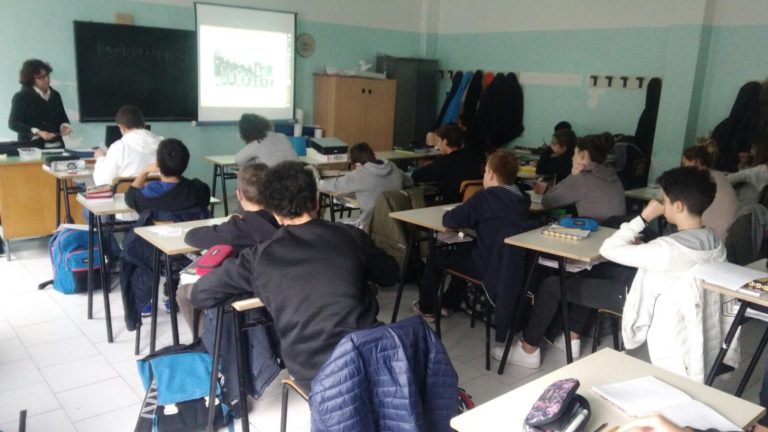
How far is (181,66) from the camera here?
644cm

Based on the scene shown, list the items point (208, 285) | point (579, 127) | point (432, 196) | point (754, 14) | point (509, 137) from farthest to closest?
1. point (509, 137)
2. point (579, 127)
3. point (754, 14)
4. point (432, 196)
5. point (208, 285)

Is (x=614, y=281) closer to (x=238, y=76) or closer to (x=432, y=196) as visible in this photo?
(x=432, y=196)

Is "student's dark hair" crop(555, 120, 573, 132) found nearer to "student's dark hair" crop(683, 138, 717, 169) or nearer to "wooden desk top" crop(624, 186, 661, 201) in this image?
"wooden desk top" crop(624, 186, 661, 201)

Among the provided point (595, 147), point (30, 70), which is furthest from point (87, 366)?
point (595, 147)

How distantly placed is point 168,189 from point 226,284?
1343 mm

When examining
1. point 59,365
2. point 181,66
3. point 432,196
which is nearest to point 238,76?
point 181,66

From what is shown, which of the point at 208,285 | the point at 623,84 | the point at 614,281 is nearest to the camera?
the point at 208,285

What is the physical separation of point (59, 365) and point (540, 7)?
20.7ft

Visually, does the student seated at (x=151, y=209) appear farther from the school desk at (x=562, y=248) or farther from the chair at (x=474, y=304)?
the school desk at (x=562, y=248)

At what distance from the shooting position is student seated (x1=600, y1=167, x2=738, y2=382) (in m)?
2.40

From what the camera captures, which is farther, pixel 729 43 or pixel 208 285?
pixel 729 43

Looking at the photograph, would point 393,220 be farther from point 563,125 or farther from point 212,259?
point 563,125

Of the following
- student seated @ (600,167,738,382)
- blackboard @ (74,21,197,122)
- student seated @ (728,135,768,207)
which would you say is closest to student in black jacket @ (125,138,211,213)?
student seated @ (600,167,738,382)

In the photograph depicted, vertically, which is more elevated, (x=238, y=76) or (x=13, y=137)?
(x=238, y=76)
